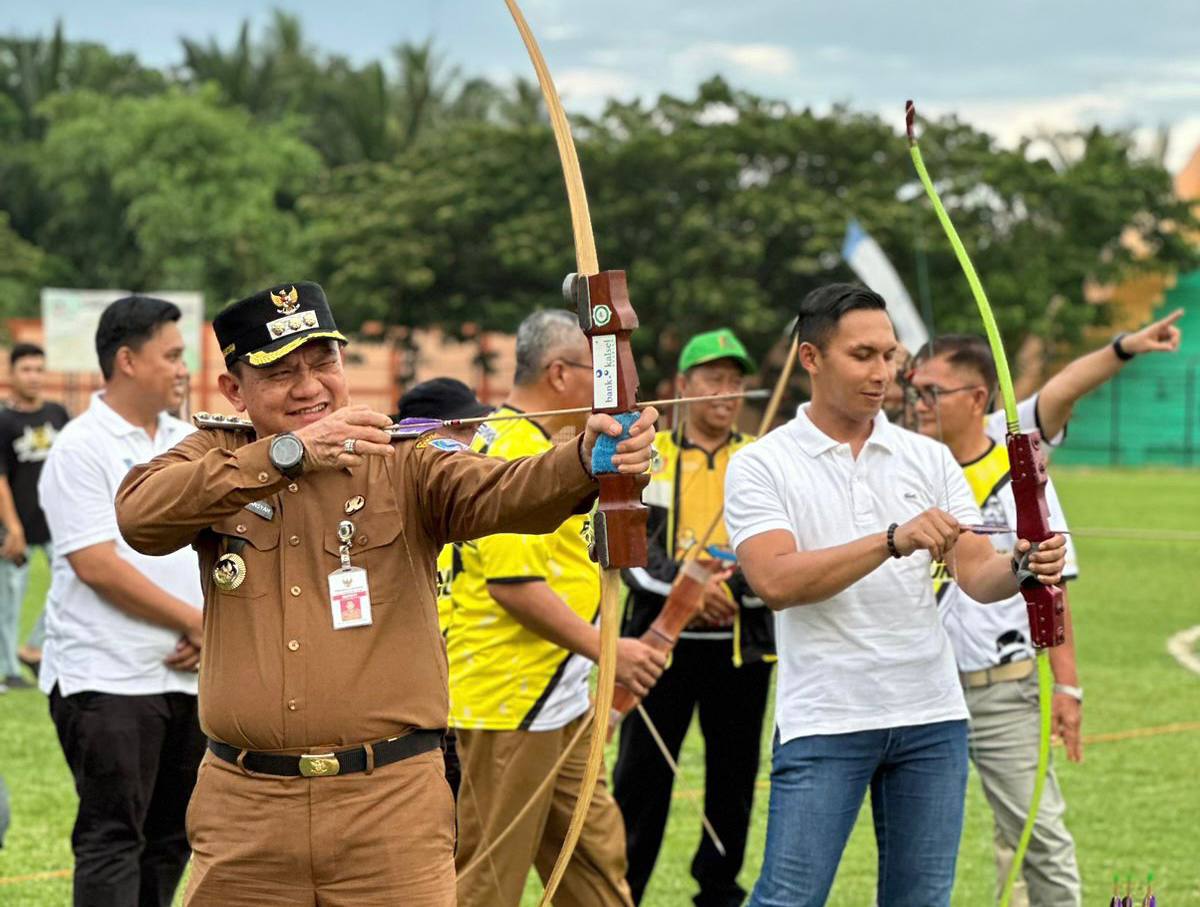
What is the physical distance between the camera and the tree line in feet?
107

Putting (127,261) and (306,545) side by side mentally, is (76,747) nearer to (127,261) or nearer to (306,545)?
(306,545)

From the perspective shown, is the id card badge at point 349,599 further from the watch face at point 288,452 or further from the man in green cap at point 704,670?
the man in green cap at point 704,670

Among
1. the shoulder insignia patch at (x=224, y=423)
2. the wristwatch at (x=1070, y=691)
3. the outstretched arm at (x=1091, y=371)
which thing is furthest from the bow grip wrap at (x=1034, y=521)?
the shoulder insignia patch at (x=224, y=423)

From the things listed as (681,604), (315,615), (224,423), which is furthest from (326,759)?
(681,604)

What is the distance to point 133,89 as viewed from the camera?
51844 mm

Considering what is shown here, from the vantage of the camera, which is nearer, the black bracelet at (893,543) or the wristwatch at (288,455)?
the wristwatch at (288,455)

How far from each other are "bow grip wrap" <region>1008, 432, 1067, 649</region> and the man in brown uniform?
1075 millimetres

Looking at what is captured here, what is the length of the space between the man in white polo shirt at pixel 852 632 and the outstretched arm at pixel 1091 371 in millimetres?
1096

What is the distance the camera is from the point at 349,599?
3.26 metres

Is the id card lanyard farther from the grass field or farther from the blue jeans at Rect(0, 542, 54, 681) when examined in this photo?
the blue jeans at Rect(0, 542, 54, 681)

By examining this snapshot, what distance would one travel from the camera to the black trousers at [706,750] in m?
6.00

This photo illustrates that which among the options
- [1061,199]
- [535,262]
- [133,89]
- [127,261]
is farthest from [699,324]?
[133,89]

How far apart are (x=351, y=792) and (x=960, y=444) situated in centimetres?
265

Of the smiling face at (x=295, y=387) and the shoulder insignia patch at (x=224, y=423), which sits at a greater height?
the smiling face at (x=295, y=387)
